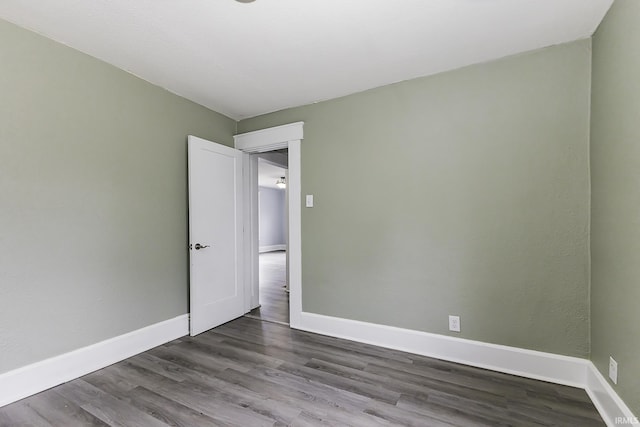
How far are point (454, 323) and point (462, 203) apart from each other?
988 millimetres

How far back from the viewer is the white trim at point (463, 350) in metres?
1.97

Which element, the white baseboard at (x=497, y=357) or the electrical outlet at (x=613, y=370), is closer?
the electrical outlet at (x=613, y=370)

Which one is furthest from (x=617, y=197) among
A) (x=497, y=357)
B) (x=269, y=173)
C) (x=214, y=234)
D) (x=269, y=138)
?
(x=269, y=173)

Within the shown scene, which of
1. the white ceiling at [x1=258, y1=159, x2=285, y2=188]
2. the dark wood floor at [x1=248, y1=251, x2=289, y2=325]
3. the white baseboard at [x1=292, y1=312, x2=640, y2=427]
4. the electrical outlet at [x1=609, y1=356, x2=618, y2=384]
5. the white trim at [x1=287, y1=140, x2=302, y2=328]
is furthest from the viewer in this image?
the white ceiling at [x1=258, y1=159, x2=285, y2=188]

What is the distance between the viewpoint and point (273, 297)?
14.1ft

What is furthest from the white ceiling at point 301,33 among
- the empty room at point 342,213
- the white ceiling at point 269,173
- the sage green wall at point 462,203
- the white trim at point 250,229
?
the white ceiling at point 269,173

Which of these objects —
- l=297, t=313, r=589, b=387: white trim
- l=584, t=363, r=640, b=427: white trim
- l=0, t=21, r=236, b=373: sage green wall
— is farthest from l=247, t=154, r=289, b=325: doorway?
l=584, t=363, r=640, b=427: white trim

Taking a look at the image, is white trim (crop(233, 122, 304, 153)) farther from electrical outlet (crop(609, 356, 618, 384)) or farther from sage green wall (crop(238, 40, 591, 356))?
electrical outlet (crop(609, 356, 618, 384))

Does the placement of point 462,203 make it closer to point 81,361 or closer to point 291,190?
point 291,190

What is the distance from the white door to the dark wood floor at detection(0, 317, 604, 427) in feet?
1.96

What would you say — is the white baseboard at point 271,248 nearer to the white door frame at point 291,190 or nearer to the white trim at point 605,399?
the white door frame at point 291,190

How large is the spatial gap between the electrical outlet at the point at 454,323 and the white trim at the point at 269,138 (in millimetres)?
2241

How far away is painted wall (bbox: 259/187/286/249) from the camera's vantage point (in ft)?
33.1

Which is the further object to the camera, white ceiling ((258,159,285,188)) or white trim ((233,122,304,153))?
white ceiling ((258,159,285,188))
